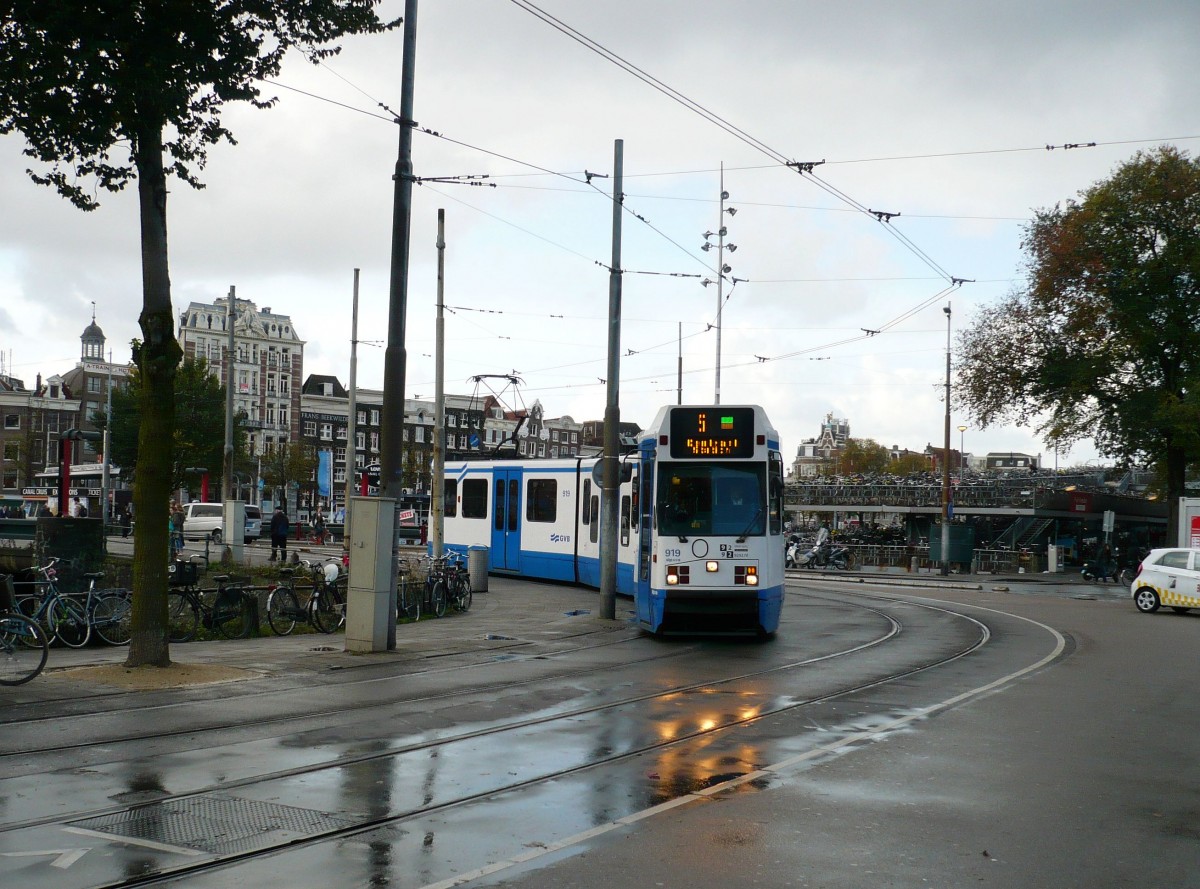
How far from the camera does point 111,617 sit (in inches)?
632

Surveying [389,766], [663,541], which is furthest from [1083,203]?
[389,766]

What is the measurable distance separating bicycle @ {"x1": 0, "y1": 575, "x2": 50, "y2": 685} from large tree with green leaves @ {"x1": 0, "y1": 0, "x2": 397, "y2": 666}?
1.47 m

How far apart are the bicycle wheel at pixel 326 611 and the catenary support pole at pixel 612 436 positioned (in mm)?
4713

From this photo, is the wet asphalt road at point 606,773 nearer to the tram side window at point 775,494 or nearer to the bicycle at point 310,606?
the tram side window at point 775,494

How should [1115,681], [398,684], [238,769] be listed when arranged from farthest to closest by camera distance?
1. [1115,681]
2. [398,684]
3. [238,769]

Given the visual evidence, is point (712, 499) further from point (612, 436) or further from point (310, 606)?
point (310, 606)

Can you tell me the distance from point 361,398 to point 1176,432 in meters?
79.8

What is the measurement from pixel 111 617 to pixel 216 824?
1030 centimetres

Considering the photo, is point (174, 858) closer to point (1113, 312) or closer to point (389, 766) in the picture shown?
point (389, 766)

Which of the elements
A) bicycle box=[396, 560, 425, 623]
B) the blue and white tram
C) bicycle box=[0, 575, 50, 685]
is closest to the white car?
the blue and white tram

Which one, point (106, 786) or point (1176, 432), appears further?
point (1176, 432)

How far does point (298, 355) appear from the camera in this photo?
11425cm

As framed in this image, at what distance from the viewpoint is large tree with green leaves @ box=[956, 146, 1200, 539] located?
43.9 m

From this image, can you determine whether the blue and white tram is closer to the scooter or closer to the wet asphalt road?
the wet asphalt road
